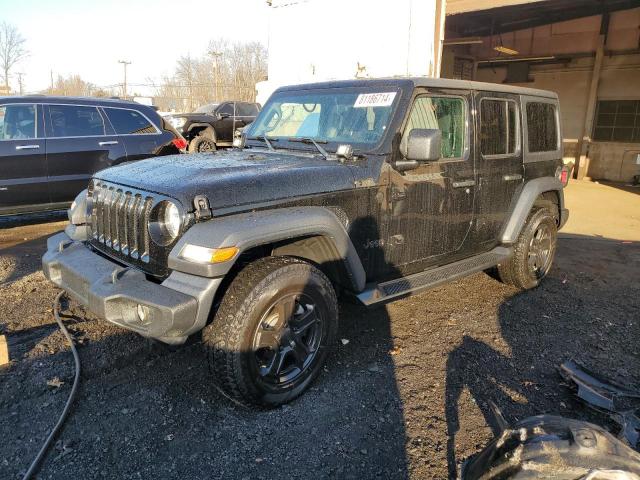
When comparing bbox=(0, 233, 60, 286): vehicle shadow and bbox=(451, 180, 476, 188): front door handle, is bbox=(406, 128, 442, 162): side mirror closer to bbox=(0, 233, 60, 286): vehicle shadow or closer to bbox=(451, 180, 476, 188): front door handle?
bbox=(451, 180, 476, 188): front door handle

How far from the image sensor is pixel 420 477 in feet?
8.24

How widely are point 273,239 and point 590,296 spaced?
385 cm

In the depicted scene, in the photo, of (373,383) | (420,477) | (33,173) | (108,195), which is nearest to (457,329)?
(373,383)

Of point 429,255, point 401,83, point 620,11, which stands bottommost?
point 429,255

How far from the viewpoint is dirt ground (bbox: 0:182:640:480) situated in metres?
2.61

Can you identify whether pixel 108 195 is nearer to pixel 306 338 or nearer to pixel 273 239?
pixel 273 239

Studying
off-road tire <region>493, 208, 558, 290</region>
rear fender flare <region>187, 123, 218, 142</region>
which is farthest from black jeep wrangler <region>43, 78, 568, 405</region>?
rear fender flare <region>187, 123, 218, 142</region>

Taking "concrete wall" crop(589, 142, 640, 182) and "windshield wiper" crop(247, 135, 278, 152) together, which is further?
"concrete wall" crop(589, 142, 640, 182)

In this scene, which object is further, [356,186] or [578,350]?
[578,350]

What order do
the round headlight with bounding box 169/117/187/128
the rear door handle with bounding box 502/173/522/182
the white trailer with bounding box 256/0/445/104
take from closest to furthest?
the rear door handle with bounding box 502/173/522/182 → the white trailer with bounding box 256/0/445/104 → the round headlight with bounding box 169/117/187/128

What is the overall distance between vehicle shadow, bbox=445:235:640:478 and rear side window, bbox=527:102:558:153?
58.2 inches

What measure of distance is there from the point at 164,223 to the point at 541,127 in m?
3.92

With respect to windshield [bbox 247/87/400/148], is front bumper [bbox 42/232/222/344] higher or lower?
lower

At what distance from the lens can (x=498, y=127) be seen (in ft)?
14.5
